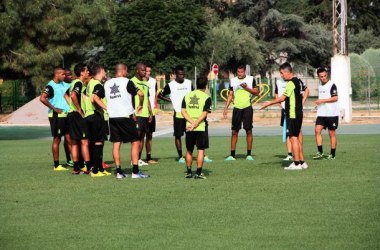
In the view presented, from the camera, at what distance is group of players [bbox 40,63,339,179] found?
13.0 m

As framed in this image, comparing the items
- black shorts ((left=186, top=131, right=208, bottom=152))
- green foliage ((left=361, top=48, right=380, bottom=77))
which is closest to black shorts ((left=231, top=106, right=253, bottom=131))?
black shorts ((left=186, top=131, right=208, bottom=152))

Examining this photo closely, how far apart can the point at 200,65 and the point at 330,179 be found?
47.3m

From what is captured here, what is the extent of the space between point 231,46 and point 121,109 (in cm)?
5651

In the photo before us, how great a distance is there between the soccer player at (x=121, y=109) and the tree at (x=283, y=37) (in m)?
60.5

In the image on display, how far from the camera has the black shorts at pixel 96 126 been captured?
13.6 metres

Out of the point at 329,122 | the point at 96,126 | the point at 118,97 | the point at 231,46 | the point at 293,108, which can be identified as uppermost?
the point at 231,46

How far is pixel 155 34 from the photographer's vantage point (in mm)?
55719

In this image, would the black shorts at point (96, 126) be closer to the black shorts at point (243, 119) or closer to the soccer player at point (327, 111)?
the black shorts at point (243, 119)

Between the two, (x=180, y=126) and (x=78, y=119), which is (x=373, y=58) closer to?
(x=180, y=126)

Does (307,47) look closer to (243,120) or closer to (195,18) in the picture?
(195,18)

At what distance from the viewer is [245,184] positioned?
39.9 ft

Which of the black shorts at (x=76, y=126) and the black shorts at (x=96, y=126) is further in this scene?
the black shorts at (x=76, y=126)

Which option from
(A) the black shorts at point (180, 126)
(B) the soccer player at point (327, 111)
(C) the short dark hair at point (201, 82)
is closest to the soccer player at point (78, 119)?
Result: (C) the short dark hair at point (201, 82)

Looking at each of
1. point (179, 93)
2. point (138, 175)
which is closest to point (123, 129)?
point (138, 175)
